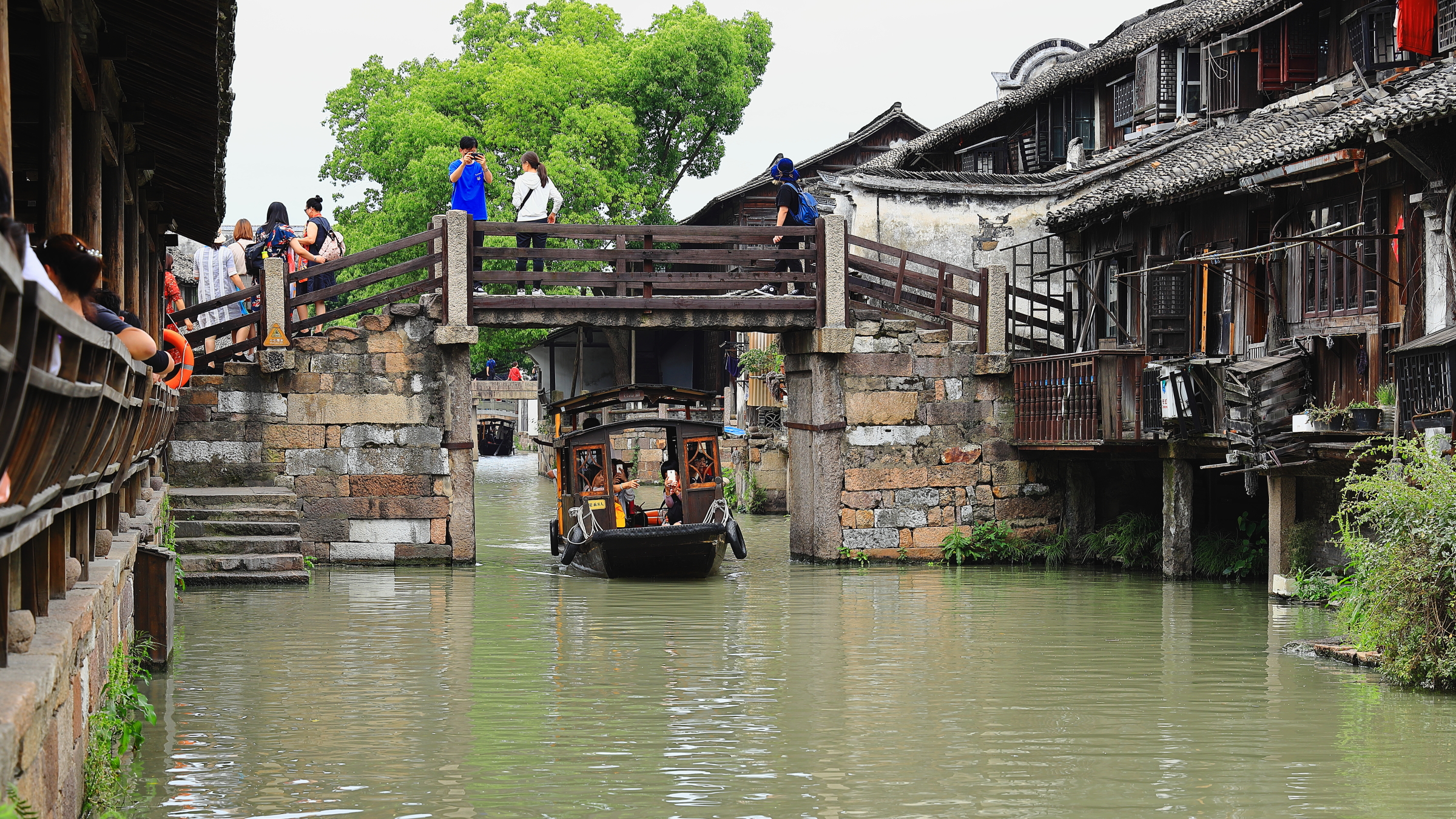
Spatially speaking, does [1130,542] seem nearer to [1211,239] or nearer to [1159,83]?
[1211,239]

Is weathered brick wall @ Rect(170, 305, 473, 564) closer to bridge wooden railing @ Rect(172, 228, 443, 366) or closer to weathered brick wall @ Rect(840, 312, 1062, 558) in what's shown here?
bridge wooden railing @ Rect(172, 228, 443, 366)

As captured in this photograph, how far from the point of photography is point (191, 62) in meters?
10.5

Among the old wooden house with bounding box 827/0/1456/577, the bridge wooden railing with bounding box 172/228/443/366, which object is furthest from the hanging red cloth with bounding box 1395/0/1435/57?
the bridge wooden railing with bounding box 172/228/443/366

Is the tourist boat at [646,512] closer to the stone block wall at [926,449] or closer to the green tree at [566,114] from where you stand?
the stone block wall at [926,449]

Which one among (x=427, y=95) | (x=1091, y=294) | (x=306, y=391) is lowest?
(x=306, y=391)

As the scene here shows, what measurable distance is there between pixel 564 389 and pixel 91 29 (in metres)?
34.1

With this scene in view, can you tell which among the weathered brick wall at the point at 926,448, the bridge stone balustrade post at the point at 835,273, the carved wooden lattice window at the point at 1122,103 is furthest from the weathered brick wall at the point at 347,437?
the carved wooden lattice window at the point at 1122,103

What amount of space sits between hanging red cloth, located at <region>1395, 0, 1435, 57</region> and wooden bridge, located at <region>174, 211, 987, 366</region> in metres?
6.34

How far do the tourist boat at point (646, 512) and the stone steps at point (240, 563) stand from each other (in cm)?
317

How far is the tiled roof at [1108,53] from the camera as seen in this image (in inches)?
869

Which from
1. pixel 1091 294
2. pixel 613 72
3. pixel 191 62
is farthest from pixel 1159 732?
pixel 613 72

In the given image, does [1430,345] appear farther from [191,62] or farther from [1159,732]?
[191,62]

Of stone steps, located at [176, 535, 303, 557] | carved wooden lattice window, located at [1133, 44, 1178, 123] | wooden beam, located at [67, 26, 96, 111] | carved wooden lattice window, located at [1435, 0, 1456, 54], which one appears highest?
carved wooden lattice window, located at [1133, 44, 1178, 123]

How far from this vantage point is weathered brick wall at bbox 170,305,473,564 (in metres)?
19.5
